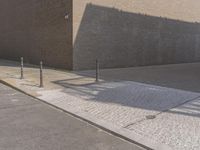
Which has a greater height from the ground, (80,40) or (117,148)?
(80,40)

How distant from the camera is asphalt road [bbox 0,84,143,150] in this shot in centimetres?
571

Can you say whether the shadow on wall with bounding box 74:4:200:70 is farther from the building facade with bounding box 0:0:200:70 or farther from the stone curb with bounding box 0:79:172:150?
the stone curb with bounding box 0:79:172:150

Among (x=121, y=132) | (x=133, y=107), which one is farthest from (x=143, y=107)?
(x=121, y=132)

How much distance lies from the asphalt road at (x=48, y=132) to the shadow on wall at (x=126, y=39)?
9575 millimetres

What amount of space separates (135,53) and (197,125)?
47.0 feet

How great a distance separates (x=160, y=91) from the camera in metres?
10.7

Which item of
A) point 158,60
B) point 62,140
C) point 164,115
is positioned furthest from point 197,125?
point 158,60

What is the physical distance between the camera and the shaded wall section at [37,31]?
59.9 ft

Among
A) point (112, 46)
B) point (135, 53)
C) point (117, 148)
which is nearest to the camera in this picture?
point (117, 148)

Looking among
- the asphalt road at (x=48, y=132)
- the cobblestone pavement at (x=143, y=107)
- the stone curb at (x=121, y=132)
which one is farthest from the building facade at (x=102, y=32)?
the stone curb at (x=121, y=132)

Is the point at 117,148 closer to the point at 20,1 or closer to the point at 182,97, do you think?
the point at 182,97

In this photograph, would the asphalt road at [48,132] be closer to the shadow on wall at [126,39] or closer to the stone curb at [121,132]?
the stone curb at [121,132]

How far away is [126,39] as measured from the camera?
793 inches

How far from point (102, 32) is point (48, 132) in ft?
41.9
